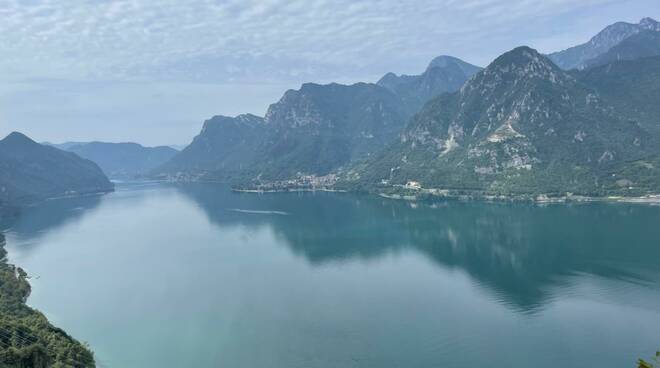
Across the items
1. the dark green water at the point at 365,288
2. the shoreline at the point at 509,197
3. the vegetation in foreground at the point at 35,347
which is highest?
the shoreline at the point at 509,197

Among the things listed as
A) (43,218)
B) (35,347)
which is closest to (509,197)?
(35,347)

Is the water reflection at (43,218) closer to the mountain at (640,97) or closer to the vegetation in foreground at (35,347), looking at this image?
the vegetation in foreground at (35,347)

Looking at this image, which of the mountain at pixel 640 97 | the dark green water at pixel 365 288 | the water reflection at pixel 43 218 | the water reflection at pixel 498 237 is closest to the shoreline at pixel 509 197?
the water reflection at pixel 498 237

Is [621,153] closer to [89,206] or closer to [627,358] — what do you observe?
[627,358]

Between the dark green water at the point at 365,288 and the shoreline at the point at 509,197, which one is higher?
the shoreline at the point at 509,197

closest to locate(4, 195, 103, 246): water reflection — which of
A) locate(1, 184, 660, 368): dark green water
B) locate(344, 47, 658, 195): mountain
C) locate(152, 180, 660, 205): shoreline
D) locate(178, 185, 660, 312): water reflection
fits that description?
locate(1, 184, 660, 368): dark green water

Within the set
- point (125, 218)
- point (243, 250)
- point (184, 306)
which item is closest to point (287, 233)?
point (243, 250)

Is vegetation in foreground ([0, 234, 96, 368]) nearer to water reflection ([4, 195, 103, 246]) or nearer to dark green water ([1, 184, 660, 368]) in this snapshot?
dark green water ([1, 184, 660, 368])
